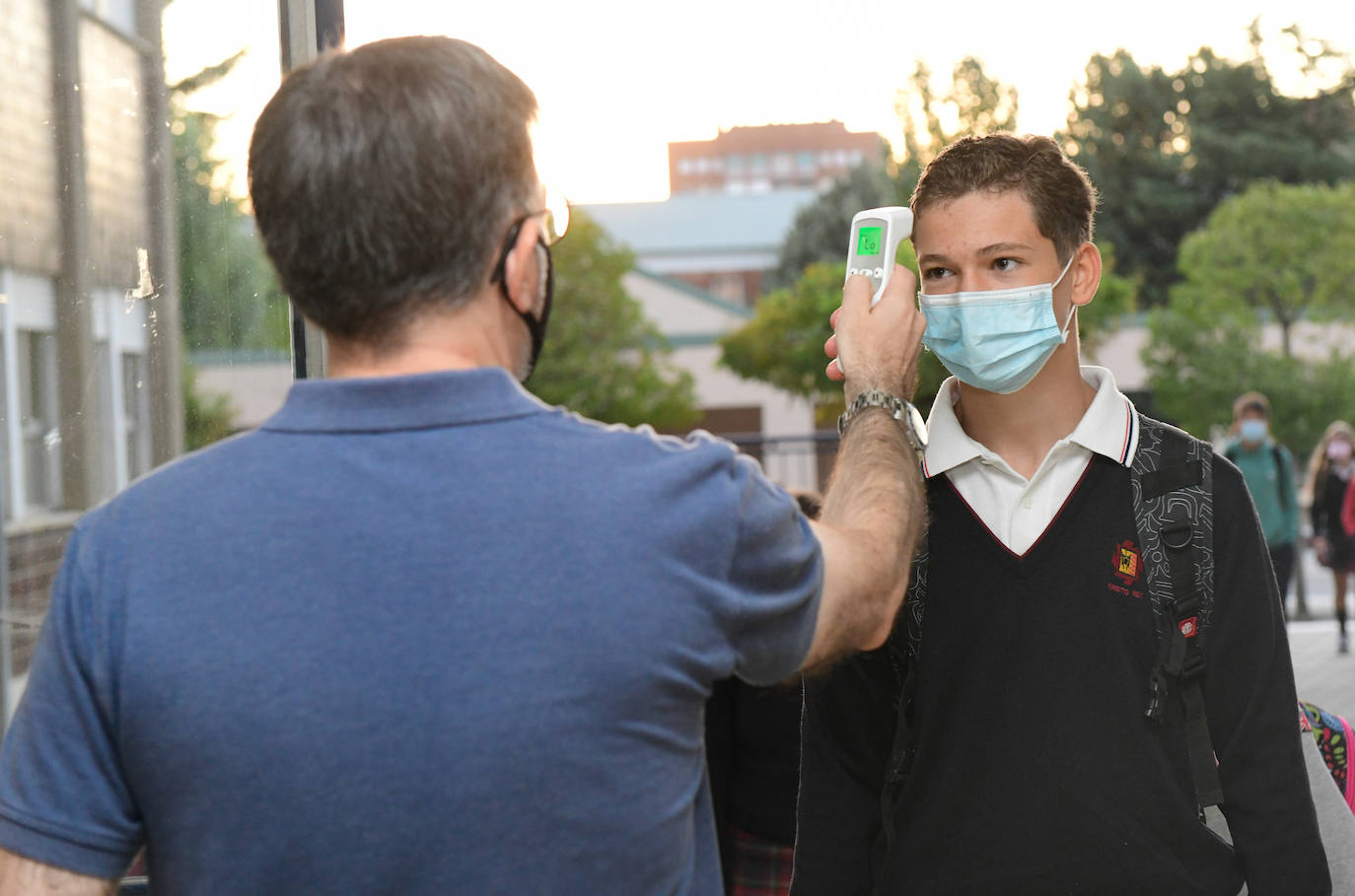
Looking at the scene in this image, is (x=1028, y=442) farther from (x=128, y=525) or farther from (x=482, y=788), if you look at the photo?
(x=128, y=525)

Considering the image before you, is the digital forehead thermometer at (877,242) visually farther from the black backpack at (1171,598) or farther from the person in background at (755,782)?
the person in background at (755,782)

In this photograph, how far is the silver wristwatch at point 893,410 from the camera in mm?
1855

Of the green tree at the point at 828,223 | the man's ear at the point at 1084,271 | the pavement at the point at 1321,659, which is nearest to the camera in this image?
the man's ear at the point at 1084,271

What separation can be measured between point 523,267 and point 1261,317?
28483 millimetres

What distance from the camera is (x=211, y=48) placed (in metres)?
2.99

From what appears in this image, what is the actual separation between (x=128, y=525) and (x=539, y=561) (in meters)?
0.40

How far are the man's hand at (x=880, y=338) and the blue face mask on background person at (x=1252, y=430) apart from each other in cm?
881

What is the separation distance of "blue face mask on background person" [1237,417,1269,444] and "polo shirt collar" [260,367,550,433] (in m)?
9.61

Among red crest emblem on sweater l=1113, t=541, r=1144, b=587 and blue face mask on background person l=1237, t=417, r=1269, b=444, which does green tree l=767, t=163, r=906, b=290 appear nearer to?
blue face mask on background person l=1237, t=417, r=1269, b=444

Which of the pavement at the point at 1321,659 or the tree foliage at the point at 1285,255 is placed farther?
the tree foliage at the point at 1285,255

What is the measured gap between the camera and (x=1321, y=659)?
10711 millimetres

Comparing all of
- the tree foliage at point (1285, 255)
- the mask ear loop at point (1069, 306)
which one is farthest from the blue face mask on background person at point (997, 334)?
the tree foliage at point (1285, 255)

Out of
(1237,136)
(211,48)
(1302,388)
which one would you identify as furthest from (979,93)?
(211,48)

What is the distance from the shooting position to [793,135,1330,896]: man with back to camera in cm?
211
